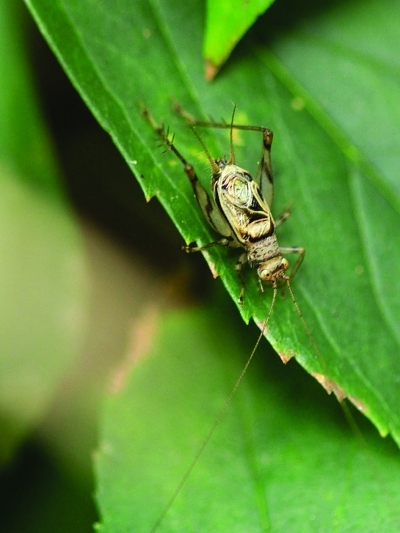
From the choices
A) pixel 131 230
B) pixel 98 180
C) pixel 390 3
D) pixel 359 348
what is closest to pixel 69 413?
pixel 131 230

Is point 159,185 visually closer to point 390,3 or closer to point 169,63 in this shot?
point 169,63

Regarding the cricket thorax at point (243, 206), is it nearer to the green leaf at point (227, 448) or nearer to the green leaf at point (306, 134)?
the green leaf at point (306, 134)

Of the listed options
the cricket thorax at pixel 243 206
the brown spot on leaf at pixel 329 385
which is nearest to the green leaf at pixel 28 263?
the cricket thorax at pixel 243 206

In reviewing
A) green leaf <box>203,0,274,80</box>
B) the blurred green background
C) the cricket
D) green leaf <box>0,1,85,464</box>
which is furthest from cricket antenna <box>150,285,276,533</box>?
green leaf <box>203,0,274,80</box>

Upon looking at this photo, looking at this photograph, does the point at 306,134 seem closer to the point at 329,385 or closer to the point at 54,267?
the point at 329,385

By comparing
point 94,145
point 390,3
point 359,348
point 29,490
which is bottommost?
point 359,348

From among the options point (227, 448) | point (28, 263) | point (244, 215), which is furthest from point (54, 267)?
point (227, 448)
